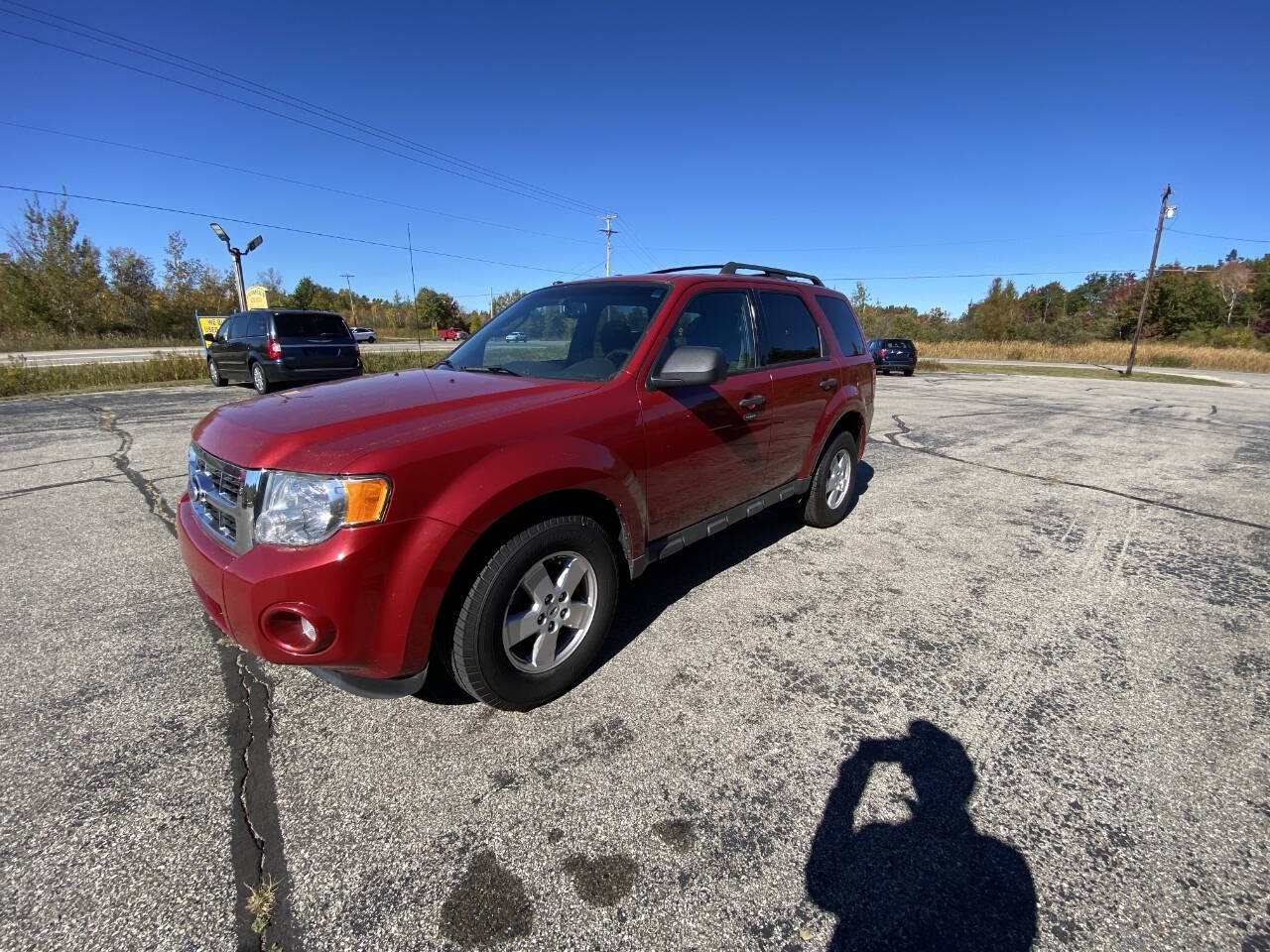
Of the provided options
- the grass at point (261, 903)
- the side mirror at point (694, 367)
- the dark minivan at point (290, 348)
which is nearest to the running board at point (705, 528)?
the side mirror at point (694, 367)

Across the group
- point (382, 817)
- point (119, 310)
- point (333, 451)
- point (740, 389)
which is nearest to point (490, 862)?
point (382, 817)

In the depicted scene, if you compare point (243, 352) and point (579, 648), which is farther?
point (243, 352)

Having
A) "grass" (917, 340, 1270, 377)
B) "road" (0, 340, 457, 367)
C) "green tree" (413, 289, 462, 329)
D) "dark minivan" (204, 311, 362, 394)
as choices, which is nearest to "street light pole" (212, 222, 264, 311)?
"road" (0, 340, 457, 367)

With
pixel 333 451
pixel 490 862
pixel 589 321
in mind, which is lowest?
pixel 490 862

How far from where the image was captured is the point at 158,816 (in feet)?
6.26

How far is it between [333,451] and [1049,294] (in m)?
112

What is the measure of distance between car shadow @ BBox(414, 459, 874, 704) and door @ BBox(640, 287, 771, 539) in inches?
22.3

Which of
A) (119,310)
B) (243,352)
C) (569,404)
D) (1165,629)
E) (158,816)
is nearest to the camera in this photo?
(158,816)

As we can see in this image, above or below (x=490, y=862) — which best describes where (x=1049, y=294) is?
above

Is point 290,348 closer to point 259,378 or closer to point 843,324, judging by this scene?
point 259,378

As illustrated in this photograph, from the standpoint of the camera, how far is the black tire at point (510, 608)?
2172mm

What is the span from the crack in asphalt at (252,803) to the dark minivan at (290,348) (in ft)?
34.8

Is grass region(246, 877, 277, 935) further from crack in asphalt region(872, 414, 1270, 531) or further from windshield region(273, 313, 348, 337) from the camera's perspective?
windshield region(273, 313, 348, 337)

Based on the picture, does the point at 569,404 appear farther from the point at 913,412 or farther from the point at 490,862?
the point at 913,412
